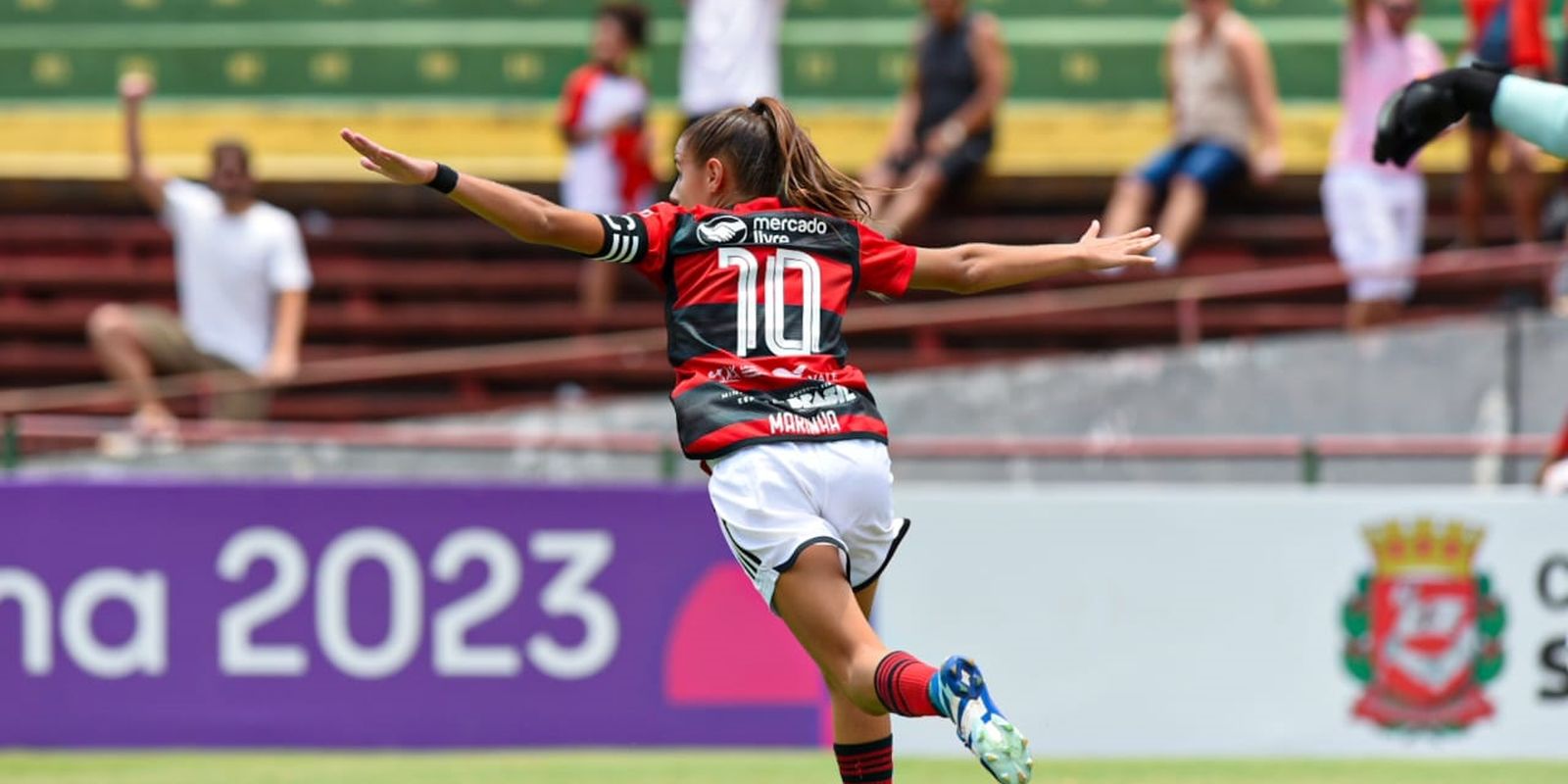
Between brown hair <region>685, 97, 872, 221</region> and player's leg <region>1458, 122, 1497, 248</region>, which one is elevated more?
brown hair <region>685, 97, 872, 221</region>

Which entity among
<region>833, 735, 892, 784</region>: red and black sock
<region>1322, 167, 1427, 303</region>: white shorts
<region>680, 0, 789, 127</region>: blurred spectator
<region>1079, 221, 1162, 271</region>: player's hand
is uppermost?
<region>680, 0, 789, 127</region>: blurred spectator

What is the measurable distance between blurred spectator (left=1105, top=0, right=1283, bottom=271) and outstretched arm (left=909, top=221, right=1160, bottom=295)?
645cm

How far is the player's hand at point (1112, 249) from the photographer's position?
626 cm

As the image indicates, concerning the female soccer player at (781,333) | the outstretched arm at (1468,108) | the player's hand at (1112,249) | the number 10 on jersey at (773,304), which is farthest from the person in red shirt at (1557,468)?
the number 10 on jersey at (773,304)

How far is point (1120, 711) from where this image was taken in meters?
10.1

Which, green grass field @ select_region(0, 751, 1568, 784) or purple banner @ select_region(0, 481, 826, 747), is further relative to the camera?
purple banner @ select_region(0, 481, 826, 747)

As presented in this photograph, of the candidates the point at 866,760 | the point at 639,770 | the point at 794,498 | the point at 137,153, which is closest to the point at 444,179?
the point at 794,498

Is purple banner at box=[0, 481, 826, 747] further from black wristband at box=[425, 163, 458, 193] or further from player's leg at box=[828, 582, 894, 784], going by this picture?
black wristband at box=[425, 163, 458, 193]

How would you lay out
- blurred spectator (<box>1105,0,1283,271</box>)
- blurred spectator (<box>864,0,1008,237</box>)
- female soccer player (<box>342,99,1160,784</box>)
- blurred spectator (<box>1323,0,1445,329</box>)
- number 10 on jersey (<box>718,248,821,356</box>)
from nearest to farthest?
female soccer player (<box>342,99,1160,784</box>)
number 10 on jersey (<box>718,248,821,356</box>)
blurred spectator (<box>1323,0,1445,329</box>)
blurred spectator (<box>1105,0,1283,271</box>)
blurred spectator (<box>864,0,1008,237</box>)

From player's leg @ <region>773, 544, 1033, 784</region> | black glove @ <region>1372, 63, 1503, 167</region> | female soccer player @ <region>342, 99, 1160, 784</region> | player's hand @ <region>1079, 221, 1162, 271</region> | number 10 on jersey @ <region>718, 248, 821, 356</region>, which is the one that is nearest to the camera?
player's leg @ <region>773, 544, 1033, 784</region>

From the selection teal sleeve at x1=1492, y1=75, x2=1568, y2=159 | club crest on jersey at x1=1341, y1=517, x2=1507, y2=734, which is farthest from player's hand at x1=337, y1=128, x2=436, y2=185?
club crest on jersey at x1=1341, y1=517, x2=1507, y2=734

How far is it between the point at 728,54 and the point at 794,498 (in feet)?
25.3

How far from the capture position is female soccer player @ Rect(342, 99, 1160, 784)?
5895mm

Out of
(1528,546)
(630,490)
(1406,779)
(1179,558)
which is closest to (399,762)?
(630,490)
